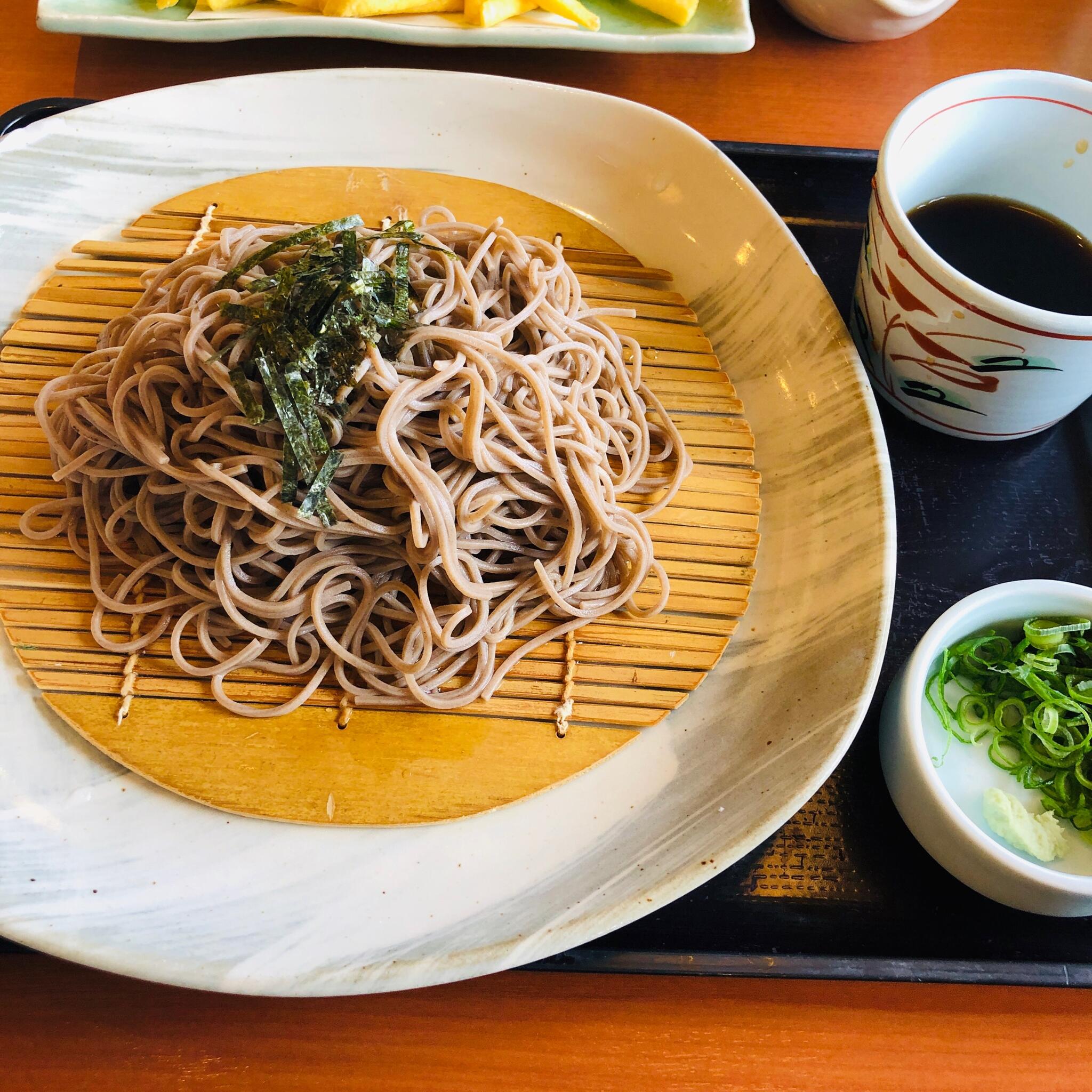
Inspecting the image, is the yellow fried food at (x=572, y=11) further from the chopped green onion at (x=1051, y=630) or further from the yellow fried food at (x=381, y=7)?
the chopped green onion at (x=1051, y=630)

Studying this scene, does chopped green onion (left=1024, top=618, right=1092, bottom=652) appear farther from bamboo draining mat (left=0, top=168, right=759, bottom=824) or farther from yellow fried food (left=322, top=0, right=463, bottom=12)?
yellow fried food (left=322, top=0, right=463, bottom=12)

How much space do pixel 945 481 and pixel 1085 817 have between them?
0.73 metres

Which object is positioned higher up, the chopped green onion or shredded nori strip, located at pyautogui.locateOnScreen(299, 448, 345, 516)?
the chopped green onion

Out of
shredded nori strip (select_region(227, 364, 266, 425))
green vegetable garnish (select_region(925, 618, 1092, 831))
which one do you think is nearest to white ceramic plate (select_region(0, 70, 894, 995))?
green vegetable garnish (select_region(925, 618, 1092, 831))

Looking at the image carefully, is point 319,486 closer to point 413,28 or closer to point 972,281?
point 972,281

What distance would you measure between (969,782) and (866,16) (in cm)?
226

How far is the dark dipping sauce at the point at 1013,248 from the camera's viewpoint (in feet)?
5.77

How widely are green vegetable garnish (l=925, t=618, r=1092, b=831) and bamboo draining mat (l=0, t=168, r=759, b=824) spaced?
41 centimetres

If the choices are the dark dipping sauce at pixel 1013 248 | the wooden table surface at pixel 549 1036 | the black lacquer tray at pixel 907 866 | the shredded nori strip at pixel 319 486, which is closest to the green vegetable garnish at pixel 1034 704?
the black lacquer tray at pixel 907 866

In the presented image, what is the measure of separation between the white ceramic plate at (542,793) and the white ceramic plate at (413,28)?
0.26 m

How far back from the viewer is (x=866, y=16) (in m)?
2.57

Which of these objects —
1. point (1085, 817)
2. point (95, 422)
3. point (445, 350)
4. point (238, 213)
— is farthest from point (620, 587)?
point (238, 213)

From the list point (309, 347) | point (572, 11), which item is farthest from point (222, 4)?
point (309, 347)

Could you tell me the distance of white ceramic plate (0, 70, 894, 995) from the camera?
1306 millimetres
